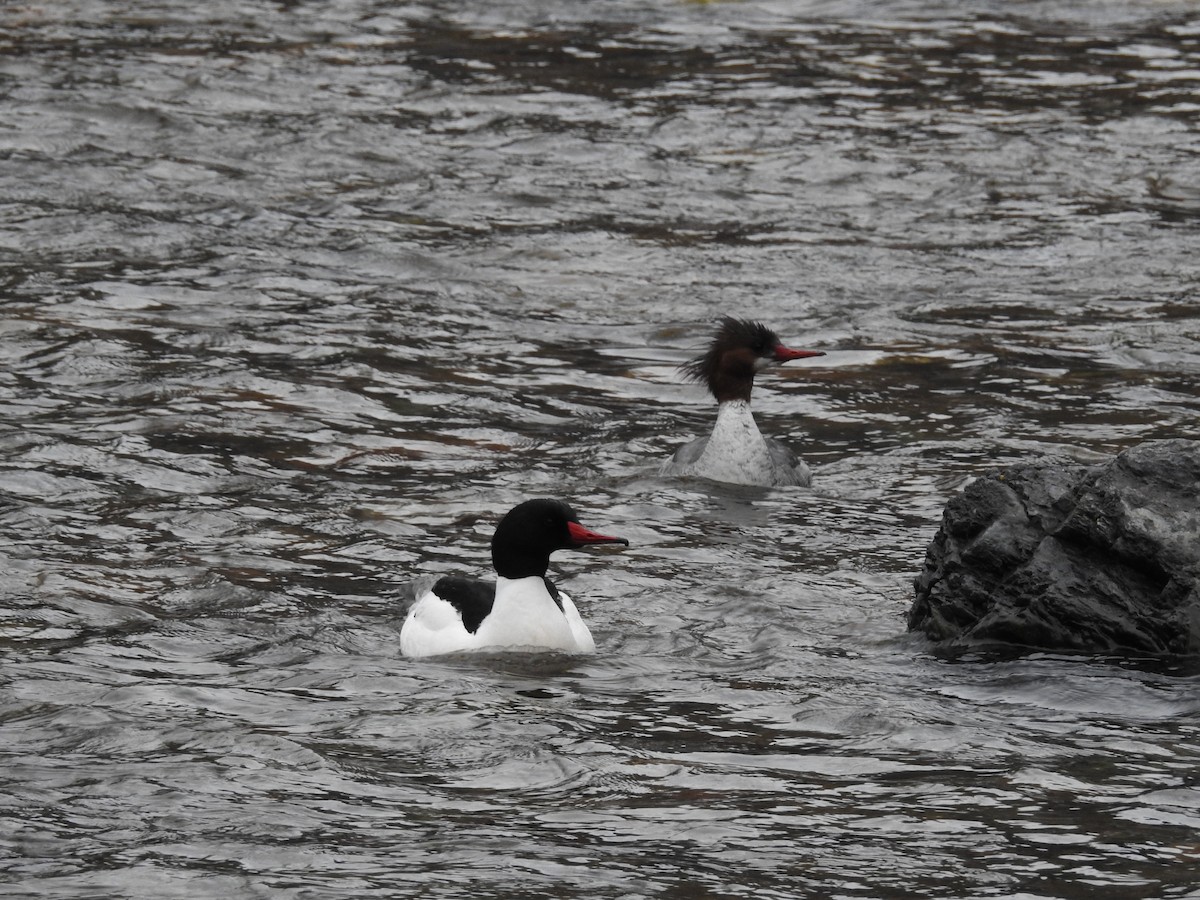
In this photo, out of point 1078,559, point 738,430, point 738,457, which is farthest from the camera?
point 738,430

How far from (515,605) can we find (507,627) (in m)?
0.11

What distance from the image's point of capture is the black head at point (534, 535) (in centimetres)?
941

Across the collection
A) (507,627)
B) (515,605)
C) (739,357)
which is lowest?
(507,627)

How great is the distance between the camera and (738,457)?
12617 mm

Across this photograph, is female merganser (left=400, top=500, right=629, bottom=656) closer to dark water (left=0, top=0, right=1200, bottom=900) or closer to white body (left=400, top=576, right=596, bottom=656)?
white body (left=400, top=576, right=596, bottom=656)

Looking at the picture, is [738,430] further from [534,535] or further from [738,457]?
[534,535]

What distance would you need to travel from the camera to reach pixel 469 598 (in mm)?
9453

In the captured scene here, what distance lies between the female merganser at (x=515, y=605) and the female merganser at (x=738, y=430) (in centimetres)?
322

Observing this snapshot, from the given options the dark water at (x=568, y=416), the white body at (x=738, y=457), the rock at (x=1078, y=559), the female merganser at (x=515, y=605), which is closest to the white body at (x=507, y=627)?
the female merganser at (x=515, y=605)

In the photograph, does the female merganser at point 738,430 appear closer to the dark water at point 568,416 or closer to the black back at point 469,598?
the dark water at point 568,416

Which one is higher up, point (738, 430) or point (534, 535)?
point (534, 535)

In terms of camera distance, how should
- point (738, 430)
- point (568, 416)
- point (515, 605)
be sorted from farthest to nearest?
point (568, 416) → point (738, 430) → point (515, 605)

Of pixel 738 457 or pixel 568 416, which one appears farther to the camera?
pixel 568 416

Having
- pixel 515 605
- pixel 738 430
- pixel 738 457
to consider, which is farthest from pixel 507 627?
pixel 738 430
